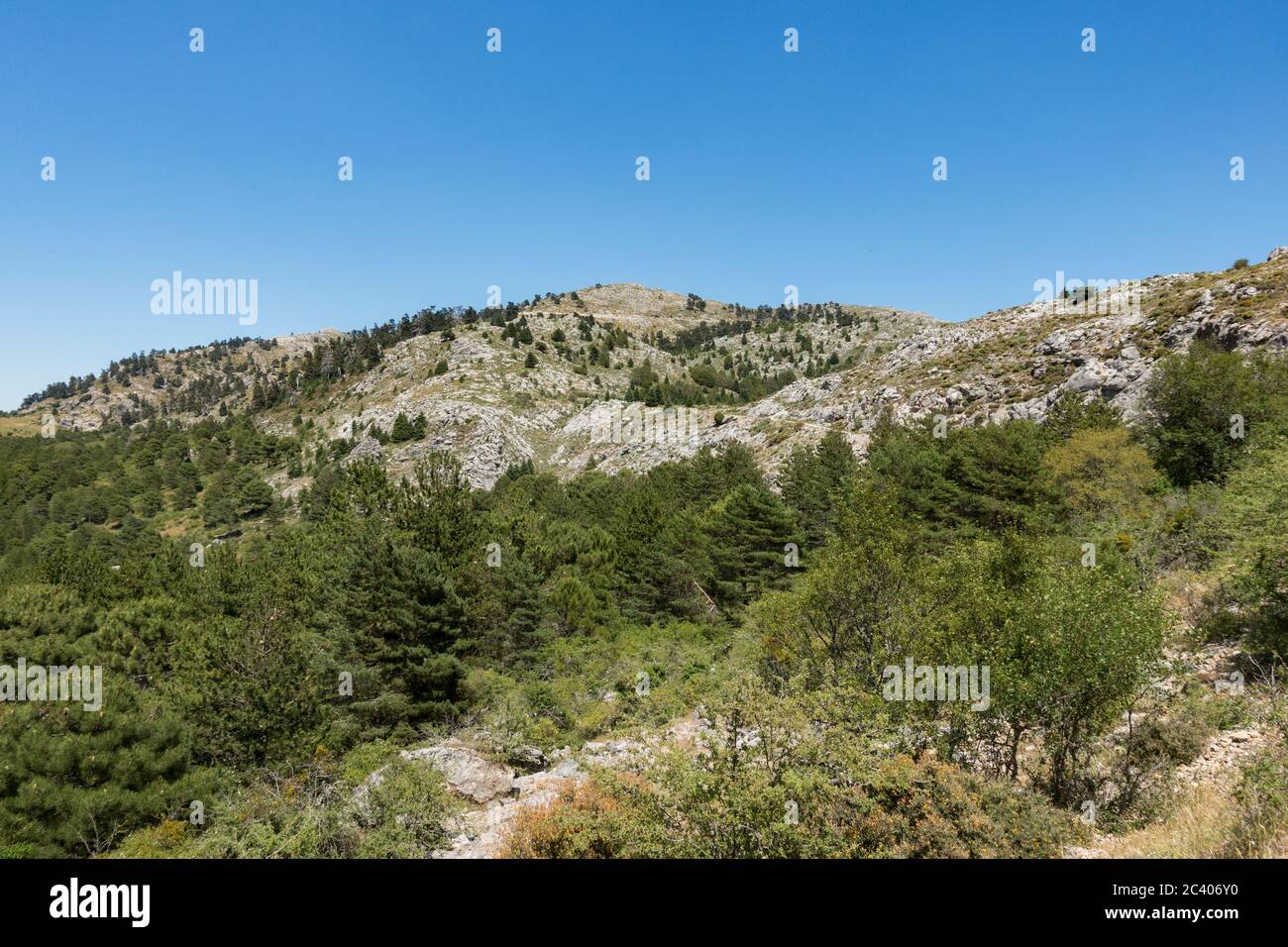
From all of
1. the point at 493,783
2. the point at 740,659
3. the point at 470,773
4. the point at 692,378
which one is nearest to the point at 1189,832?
the point at 493,783

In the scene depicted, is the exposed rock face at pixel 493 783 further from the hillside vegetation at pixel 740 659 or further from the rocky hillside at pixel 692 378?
the rocky hillside at pixel 692 378

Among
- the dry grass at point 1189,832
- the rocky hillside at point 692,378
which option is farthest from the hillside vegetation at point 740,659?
the rocky hillside at point 692,378

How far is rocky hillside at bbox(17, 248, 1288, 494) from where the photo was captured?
78.0 metres

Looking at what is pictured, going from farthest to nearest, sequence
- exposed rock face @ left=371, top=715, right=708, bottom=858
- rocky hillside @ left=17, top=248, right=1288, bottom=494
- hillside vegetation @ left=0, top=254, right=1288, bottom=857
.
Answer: rocky hillside @ left=17, top=248, right=1288, bottom=494
exposed rock face @ left=371, top=715, right=708, bottom=858
hillside vegetation @ left=0, top=254, right=1288, bottom=857

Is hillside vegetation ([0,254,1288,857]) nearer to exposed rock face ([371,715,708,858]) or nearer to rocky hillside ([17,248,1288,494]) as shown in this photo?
exposed rock face ([371,715,708,858])

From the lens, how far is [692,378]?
169750 millimetres

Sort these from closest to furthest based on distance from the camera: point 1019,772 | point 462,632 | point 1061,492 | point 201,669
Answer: point 1019,772
point 201,669
point 462,632
point 1061,492

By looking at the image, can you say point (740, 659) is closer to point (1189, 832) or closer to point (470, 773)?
point (470, 773)

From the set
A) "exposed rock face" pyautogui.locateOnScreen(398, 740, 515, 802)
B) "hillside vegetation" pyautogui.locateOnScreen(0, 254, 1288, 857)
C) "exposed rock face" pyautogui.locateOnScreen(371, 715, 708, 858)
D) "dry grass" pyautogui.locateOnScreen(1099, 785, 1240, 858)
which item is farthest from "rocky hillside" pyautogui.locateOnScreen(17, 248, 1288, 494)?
"exposed rock face" pyautogui.locateOnScreen(398, 740, 515, 802)

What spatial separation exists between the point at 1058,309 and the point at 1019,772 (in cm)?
12233

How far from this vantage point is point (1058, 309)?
11094 centimetres
